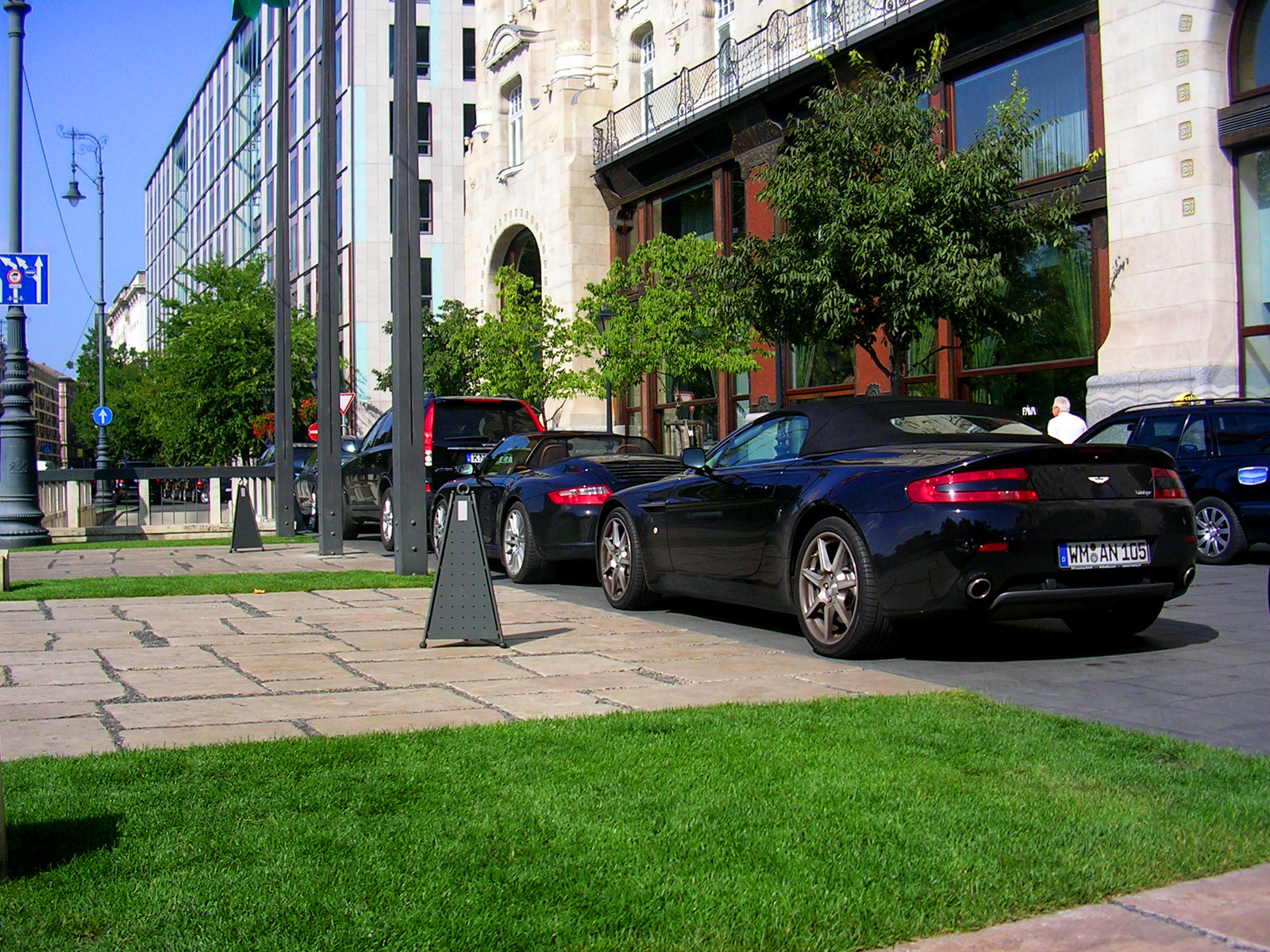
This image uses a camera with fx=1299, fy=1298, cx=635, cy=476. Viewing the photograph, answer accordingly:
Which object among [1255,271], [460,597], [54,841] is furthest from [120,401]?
[54,841]

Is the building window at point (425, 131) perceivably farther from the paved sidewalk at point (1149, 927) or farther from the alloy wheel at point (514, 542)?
the paved sidewalk at point (1149, 927)

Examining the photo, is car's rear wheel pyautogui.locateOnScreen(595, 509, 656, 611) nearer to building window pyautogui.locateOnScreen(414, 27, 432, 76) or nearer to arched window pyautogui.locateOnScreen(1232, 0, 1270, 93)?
arched window pyautogui.locateOnScreen(1232, 0, 1270, 93)

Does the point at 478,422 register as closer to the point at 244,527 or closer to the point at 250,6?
the point at 244,527

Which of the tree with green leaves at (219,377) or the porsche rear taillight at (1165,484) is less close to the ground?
the tree with green leaves at (219,377)

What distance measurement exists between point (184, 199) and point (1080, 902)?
343 ft

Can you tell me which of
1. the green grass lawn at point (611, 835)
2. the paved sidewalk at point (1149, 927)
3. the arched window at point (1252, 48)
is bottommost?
the paved sidewalk at point (1149, 927)

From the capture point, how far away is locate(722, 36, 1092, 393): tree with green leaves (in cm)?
1534

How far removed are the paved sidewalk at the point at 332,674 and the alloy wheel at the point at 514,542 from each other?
103 inches

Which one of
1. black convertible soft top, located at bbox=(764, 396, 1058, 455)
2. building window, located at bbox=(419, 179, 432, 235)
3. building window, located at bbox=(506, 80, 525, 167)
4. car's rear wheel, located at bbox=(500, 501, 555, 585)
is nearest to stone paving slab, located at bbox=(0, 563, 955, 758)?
black convertible soft top, located at bbox=(764, 396, 1058, 455)

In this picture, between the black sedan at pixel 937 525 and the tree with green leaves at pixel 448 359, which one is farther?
the tree with green leaves at pixel 448 359

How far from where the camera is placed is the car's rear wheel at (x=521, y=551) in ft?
38.3

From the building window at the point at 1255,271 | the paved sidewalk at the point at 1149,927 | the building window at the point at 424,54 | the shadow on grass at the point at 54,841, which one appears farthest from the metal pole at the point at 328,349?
the building window at the point at 424,54

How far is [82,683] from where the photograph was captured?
6133mm

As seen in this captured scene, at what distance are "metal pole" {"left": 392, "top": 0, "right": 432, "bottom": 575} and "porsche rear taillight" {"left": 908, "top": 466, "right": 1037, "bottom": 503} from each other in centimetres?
611
